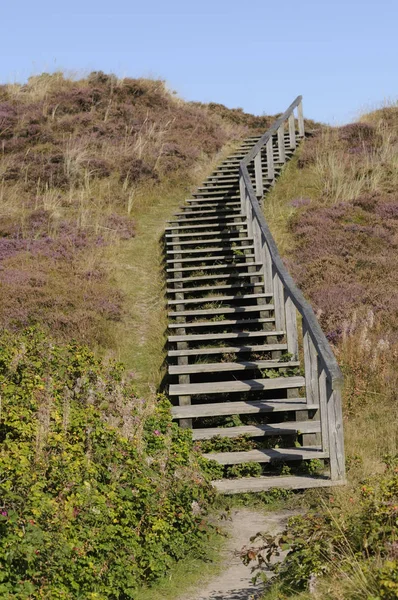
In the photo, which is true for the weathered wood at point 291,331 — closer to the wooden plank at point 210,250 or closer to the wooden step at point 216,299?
the wooden step at point 216,299

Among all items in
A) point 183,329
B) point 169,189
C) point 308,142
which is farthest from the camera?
point 308,142

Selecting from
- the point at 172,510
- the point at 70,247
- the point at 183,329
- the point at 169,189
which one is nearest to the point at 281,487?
the point at 172,510

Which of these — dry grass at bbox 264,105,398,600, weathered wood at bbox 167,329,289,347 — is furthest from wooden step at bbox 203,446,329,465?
weathered wood at bbox 167,329,289,347

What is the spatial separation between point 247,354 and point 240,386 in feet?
4.36

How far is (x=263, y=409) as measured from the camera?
854cm

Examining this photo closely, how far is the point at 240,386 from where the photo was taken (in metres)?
9.06

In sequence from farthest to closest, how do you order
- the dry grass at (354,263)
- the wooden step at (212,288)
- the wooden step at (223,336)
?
the wooden step at (212,288) < the wooden step at (223,336) < the dry grass at (354,263)

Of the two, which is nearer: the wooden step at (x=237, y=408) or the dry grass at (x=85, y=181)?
the wooden step at (x=237, y=408)

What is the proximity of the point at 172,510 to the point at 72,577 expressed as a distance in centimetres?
159

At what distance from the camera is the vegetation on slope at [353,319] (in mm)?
4535

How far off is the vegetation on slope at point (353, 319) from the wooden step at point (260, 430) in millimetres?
477

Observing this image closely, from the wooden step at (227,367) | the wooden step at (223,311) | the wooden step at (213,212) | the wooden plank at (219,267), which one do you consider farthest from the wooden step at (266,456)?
the wooden step at (213,212)

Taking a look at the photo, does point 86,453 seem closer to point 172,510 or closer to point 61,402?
point 172,510

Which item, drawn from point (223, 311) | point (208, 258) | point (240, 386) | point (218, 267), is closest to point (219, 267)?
point (218, 267)
